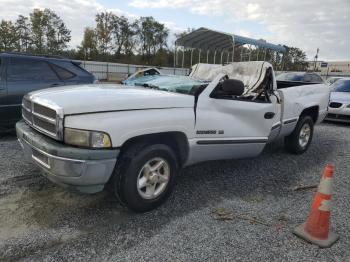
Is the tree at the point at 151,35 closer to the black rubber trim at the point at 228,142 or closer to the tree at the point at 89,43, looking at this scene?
the tree at the point at 89,43

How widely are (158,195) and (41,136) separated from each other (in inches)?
53.0

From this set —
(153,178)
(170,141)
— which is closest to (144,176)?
(153,178)

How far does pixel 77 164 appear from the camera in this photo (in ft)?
9.45

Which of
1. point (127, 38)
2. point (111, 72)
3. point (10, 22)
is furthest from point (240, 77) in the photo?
point (127, 38)

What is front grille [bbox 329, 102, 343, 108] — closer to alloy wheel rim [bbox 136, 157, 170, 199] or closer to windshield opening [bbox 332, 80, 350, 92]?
windshield opening [bbox 332, 80, 350, 92]

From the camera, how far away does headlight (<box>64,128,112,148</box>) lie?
2.91m

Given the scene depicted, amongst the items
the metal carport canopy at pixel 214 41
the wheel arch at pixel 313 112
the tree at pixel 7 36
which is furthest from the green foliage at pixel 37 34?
the wheel arch at pixel 313 112

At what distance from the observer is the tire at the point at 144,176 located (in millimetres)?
3195

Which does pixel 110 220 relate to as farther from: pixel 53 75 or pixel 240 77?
pixel 53 75

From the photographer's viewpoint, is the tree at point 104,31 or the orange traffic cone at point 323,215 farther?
the tree at point 104,31

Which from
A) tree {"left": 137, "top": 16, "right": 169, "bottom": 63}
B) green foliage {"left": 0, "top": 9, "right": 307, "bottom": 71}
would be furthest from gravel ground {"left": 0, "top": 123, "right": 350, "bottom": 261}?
tree {"left": 137, "top": 16, "right": 169, "bottom": 63}

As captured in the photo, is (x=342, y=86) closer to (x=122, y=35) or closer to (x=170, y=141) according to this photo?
(x=170, y=141)

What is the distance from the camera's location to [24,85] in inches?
237

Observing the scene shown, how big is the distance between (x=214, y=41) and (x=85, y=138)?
12.8 m
